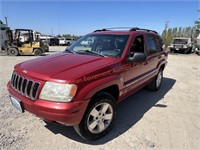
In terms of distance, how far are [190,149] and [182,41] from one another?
21887mm

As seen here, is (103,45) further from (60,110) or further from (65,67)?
(60,110)

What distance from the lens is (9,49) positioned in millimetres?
15609

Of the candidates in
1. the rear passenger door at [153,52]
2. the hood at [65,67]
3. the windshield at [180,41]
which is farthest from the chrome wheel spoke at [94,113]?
the windshield at [180,41]

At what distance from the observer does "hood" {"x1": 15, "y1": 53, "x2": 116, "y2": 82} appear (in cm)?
255

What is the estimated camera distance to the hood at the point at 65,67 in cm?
255

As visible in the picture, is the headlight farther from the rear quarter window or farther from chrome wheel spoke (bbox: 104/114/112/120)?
the rear quarter window

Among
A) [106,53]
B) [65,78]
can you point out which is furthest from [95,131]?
[106,53]

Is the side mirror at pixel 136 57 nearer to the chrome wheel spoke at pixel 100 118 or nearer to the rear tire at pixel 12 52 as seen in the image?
the chrome wheel spoke at pixel 100 118

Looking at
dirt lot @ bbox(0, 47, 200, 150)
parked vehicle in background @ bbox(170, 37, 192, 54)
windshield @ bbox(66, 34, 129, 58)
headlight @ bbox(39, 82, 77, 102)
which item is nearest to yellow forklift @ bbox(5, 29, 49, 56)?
dirt lot @ bbox(0, 47, 200, 150)

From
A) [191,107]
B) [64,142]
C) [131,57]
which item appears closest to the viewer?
[64,142]

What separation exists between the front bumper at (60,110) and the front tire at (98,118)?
0.21 meters

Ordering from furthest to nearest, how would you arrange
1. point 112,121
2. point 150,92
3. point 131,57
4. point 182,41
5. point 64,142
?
point 182,41 → point 150,92 → point 131,57 → point 112,121 → point 64,142

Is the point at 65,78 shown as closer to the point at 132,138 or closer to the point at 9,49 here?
the point at 132,138

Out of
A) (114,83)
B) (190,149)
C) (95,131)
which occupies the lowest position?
(190,149)
